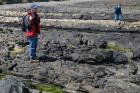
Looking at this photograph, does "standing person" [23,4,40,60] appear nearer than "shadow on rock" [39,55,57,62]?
Yes

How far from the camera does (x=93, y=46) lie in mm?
24047

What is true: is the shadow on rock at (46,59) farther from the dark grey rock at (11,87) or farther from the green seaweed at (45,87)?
the dark grey rock at (11,87)

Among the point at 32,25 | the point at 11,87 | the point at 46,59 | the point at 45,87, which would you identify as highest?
the point at 32,25

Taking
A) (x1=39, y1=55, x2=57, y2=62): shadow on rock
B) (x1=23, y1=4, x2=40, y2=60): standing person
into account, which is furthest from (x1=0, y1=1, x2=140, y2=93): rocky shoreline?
(x1=23, y1=4, x2=40, y2=60): standing person

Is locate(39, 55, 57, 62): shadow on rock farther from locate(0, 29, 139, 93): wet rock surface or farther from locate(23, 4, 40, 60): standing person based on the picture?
locate(23, 4, 40, 60): standing person

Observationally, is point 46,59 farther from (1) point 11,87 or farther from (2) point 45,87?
(1) point 11,87

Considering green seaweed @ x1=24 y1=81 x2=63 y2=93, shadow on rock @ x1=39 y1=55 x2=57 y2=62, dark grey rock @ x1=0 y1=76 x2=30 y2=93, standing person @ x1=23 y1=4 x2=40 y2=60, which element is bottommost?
green seaweed @ x1=24 y1=81 x2=63 y2=93

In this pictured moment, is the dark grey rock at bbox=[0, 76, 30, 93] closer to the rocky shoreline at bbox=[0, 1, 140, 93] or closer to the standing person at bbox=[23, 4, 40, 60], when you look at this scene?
the rocky shoreline at bbox=[0, 1, 140, 93]

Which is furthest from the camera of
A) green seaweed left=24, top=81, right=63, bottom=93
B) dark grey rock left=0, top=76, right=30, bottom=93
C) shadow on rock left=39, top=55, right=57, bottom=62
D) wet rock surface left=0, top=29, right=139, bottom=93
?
shadow on rock left=39, top=55, right=57, bottom=62

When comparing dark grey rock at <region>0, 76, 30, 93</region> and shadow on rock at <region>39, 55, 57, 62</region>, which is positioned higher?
dark grey rock at <region>0, 76, 30, 93</region>

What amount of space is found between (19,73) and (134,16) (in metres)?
30.2

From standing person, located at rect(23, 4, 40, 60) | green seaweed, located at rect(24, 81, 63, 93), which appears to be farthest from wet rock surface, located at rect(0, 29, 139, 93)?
standing person, located at rect(23, 4, 40, 60)

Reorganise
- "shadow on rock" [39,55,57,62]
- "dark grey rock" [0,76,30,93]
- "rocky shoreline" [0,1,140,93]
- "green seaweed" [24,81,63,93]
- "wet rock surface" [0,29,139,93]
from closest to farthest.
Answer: "dark grey rock" [0,76,30,93]
"rocky shoreline" [0,1,140,93]
"green seaweed" [24,81,63,93]
"wet rock surface" [0,29,139,93]
"shadow on rock" [39,55,57,62]

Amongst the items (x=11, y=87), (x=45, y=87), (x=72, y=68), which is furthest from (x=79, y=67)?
(x=11, y=87)
